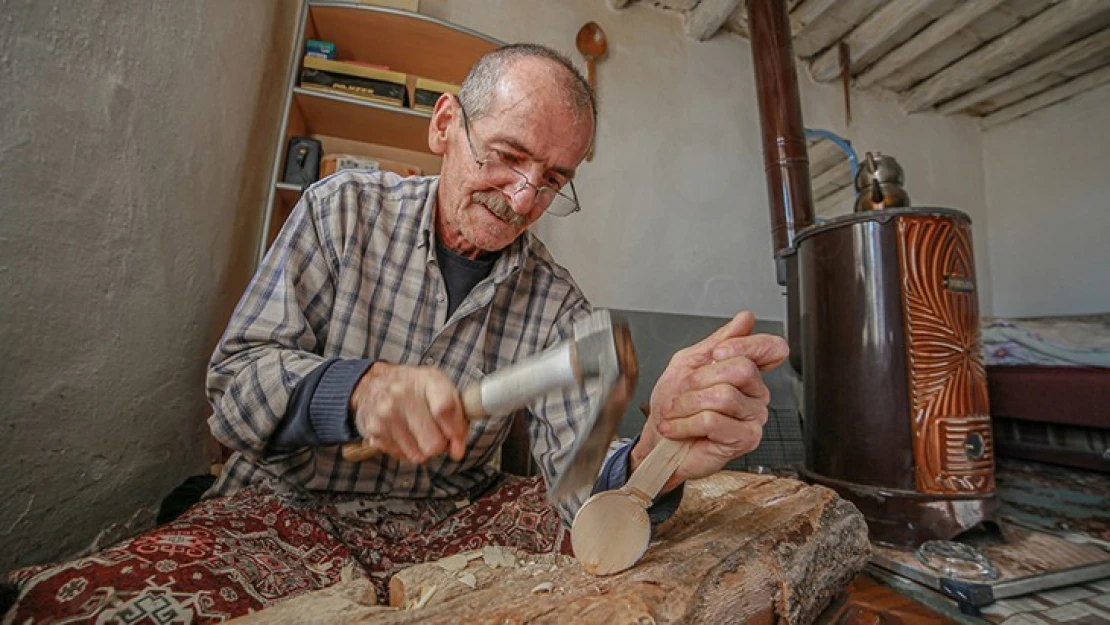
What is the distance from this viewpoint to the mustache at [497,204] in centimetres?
108

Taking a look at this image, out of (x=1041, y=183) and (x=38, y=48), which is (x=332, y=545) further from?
(x=1041, y=183)

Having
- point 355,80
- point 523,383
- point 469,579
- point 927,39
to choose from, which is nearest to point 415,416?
point 523,383

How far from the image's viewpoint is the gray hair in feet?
3.46

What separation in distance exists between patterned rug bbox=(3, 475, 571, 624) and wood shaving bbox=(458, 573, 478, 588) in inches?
9.6

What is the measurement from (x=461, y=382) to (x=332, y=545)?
42 cm

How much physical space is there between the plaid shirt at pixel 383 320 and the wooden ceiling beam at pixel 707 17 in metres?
2.30

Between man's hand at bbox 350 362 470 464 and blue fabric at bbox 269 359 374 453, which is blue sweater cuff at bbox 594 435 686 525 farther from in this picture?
blue fabric at bbox 269 359 374 453

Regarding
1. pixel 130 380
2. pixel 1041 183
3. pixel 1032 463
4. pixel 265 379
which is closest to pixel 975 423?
pixel 1032 463

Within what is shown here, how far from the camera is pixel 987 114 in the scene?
12.7 ft

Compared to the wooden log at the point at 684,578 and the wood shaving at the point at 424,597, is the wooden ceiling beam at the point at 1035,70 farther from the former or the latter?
the wood shaving at the point at 424,597

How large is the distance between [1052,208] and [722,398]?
15.5 ft

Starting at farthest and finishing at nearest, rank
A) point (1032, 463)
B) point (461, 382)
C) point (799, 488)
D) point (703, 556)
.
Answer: point (1032, 463), point (461, 382), point (799, 488), point (703, 556)

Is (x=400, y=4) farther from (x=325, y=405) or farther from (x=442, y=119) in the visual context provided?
(x=325, y=405)

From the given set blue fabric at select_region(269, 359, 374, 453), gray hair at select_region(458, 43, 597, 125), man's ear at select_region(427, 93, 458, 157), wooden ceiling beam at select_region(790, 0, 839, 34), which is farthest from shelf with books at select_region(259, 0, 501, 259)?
wooden ceiling beam at select_region(790, 0, 839, 34)
